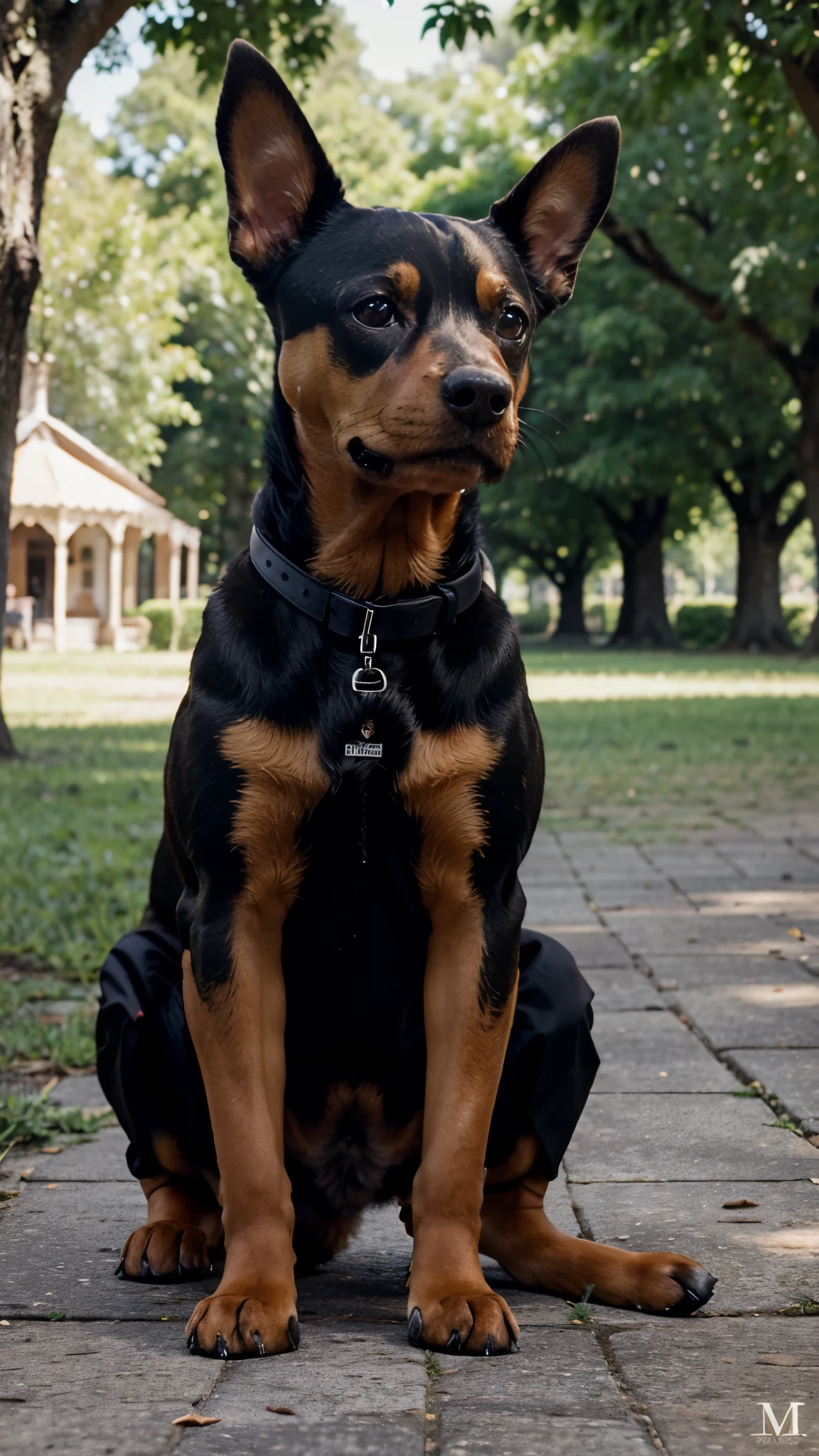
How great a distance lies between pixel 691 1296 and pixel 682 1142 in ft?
3.93

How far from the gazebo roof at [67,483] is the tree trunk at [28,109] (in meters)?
27.2

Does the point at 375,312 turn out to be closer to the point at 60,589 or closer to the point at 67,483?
the point at 60,589

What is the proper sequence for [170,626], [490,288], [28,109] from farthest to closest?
[170,626]
[28,109]
[490,288]

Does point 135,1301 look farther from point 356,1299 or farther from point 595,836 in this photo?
point 595,836

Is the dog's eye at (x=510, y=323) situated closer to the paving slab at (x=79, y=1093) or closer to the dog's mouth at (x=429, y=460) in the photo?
the dog's mouth at (x=429, y=460)

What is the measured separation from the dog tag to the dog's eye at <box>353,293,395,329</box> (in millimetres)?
612

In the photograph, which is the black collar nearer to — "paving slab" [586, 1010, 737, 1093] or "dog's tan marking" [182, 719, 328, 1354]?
"dog's tan marking" [182, 719, 328, 1354]

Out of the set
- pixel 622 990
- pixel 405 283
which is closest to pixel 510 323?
pixel 405 283

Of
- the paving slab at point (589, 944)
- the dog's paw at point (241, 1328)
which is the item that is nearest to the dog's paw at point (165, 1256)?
the dog's paw at point (241, 1328)

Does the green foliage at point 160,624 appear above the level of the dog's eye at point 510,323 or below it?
below

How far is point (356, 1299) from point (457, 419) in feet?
5.36

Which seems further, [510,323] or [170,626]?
[170,626]

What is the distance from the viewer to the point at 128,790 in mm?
10812

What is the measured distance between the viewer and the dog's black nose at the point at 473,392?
2611mm
